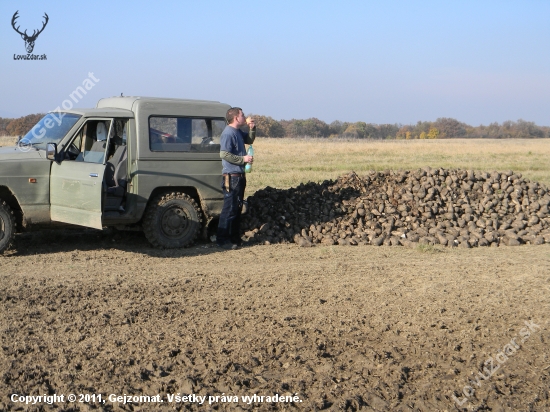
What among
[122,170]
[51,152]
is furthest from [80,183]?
[122,170]

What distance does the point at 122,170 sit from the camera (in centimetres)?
930

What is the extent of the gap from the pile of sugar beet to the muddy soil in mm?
1479

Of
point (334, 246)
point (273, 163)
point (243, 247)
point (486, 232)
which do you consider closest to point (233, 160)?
point (243, 247)

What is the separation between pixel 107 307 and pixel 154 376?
1.81 m

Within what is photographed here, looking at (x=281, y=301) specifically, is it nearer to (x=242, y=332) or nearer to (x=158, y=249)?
(x=242, y=332)

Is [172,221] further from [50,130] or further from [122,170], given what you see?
[50,130]

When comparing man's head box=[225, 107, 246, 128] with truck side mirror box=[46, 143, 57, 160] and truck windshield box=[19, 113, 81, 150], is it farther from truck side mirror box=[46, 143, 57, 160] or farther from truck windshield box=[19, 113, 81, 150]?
truck side mirror box=[46, 143, 57, 160]

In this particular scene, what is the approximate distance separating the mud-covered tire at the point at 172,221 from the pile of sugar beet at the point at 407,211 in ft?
3.63

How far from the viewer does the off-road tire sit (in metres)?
8.57

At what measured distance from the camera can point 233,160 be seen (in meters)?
9.30

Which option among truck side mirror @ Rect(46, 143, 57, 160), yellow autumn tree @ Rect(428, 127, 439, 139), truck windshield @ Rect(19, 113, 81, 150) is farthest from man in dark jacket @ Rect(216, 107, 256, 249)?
yellow autumn tree @ Rect(428, 127, 439, 139)

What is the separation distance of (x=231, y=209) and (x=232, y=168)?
25.7 inches

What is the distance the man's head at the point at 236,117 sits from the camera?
31.0ft

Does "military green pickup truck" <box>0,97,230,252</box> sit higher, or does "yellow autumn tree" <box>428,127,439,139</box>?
"yellow autumn tree" <box>428,127,439,139</box>
